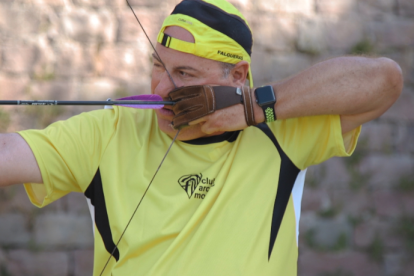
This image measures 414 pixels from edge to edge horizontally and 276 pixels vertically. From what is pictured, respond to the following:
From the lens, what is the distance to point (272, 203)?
4.66 feet

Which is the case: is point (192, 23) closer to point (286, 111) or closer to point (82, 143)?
point (286, 111)

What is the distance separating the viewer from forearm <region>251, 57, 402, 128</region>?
1.43m

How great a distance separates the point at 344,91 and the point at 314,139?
0.58ft

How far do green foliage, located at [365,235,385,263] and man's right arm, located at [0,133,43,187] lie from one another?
1927mm

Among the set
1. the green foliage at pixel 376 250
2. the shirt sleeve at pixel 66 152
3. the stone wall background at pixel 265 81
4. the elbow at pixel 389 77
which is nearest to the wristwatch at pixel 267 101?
the elbow at pixel 389 77

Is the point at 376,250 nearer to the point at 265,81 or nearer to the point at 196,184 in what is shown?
the point at 265,81

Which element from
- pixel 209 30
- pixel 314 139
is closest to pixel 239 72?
pixel 209 30

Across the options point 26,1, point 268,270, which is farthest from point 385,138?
point 26,1

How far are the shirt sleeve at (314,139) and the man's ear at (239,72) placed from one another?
24cm

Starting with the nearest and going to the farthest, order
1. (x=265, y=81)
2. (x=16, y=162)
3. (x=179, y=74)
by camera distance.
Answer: (x=16, y=162), (x=179, y=74), (x=265, y=81)

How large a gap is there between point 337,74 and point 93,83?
1.36m

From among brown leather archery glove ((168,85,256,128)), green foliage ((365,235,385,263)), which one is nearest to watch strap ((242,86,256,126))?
brown leather archery glove ((168,85,256,128))

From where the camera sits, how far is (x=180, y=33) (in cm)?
149

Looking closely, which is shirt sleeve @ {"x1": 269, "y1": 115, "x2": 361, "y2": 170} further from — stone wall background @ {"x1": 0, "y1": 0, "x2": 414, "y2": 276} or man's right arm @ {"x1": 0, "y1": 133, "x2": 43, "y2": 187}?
stone wall background @ {"x1": 0, "y1": 0, "x2": 414, "y2": 276}
